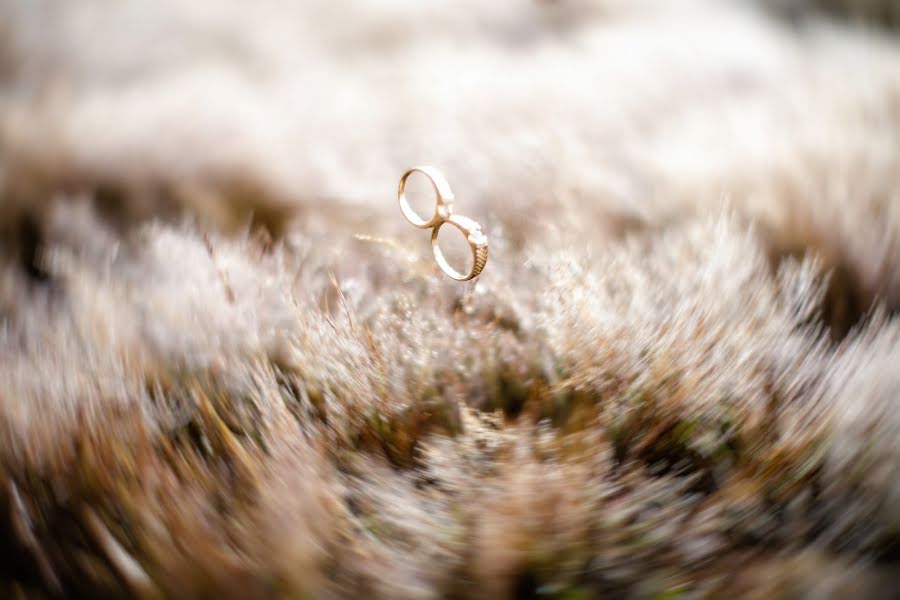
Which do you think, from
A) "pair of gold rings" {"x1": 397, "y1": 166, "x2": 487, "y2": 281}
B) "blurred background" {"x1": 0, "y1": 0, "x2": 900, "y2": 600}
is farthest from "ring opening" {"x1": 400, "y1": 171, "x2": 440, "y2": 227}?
"pair of gold rings" {"x1": 397, "y1": 166, "x2": 487, "y2": 281}

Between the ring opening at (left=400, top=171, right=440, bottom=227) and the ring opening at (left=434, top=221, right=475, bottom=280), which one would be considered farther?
the ring opening at (left=400, top=171, right=440, bottom=227)

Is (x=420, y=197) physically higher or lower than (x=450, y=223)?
higher

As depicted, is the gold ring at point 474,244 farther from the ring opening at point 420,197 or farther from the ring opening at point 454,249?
the ring opening at point 420,197

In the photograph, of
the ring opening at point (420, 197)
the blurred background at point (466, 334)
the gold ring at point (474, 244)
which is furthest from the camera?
the ring opening at point (420, 197)

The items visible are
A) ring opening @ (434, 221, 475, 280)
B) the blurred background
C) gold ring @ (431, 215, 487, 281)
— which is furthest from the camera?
ring opening @ (434, 221, 475, 280)

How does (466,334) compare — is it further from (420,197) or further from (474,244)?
(420,197)

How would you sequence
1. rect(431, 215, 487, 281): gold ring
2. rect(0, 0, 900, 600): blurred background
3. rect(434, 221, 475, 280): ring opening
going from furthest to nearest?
rect(434, 221, 475, 280): ring opening → rect(431, 215, 487, 281): gold ring → rect(0, 0, 900, 600): blurred background

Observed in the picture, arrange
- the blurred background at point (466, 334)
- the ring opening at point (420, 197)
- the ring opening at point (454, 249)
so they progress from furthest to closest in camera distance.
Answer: the ring opening at point (420, 197), the ring opening at point (454, 249), the blurred background at point (466, 334)

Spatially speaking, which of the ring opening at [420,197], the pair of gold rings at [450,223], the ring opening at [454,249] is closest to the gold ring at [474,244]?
the pair of gold rings at [450,223]

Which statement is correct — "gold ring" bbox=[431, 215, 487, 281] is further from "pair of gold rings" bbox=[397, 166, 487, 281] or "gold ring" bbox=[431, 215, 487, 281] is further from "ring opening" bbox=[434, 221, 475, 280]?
"ring opening" bbox=[434, 221, 475, 280]

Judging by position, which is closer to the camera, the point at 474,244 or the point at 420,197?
the point at 474,244

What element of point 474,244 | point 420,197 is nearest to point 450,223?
point 474,244

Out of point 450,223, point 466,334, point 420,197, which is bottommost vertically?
point 466,334
